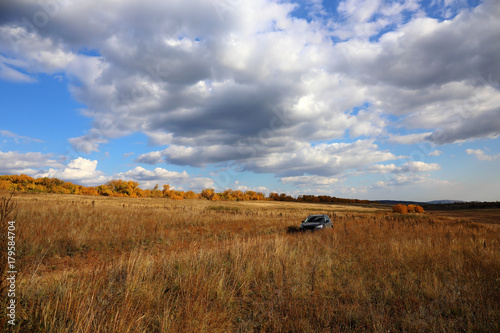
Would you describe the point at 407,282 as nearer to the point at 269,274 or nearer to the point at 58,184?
the point at 269,274

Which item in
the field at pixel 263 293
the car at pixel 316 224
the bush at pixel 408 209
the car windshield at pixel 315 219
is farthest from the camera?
the bush at pixel 408 209

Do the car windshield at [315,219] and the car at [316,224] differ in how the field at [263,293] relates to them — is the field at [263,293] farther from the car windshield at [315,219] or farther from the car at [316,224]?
the car windshield at [315,219]

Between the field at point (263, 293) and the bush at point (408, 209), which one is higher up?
the field at point (263, 293)

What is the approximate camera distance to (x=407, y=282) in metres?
6.67

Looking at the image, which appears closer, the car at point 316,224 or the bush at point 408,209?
the car at point 316,224

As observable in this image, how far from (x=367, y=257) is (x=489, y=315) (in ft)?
14.6

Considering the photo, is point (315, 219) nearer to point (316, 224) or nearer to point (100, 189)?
point (316, 224)

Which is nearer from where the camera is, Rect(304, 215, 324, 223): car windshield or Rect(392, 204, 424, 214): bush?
Rect(304, 215, 324, 223): car windshield

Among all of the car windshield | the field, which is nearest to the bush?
the car windshield

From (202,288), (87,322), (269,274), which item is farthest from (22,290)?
(269,274)

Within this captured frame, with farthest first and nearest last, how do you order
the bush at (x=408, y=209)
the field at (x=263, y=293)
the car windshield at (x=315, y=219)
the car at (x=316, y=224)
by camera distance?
the bush at (x=408, y=209)
the car windshield at (x=315, y=219)
the car at (x=316, y=224)
the field at (x=263, y=293)

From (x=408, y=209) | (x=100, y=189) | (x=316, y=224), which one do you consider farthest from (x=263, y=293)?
(x=100, y=189)

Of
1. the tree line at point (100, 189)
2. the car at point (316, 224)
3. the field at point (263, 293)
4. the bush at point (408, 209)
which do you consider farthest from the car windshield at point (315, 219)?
the tree line at point (100, 189)

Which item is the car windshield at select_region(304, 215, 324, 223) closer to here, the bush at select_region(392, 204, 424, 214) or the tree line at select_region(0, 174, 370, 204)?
the bush at select_region(392, 204, 424, 214)
